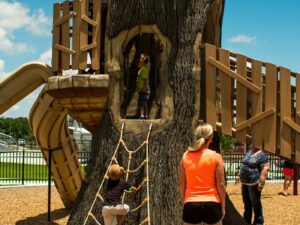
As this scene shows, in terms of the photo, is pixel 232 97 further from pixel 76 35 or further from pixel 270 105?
pixel 76 35

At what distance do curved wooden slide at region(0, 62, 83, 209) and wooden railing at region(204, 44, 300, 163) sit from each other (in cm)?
357

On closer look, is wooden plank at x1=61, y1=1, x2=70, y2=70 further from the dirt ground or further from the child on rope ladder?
the dirt ground

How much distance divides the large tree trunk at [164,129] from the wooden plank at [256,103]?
75 cm

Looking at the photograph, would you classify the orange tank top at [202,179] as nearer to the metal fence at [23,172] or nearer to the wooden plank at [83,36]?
the wooden plank at [83,36]

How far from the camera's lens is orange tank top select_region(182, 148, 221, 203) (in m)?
4.27

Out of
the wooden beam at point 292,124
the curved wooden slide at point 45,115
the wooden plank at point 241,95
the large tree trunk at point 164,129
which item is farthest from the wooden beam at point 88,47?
the wooden beam at point 292,124

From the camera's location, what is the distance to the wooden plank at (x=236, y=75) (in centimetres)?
673

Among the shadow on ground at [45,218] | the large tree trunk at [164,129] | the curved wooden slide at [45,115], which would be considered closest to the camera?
the large tree trunk at [164,129]

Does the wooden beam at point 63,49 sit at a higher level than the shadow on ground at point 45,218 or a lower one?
higher

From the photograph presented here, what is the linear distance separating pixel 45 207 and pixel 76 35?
5.68 metres

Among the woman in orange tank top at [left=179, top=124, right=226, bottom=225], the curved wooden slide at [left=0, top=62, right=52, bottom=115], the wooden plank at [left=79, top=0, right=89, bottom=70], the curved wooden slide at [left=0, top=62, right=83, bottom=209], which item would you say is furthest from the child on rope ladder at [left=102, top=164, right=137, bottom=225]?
the curved wooden slide at [left=0, top=62, right=52, bottom=115]

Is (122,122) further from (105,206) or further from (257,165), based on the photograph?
(257,165)

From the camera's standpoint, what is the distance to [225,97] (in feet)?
22.5

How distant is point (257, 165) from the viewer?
25.8ft
